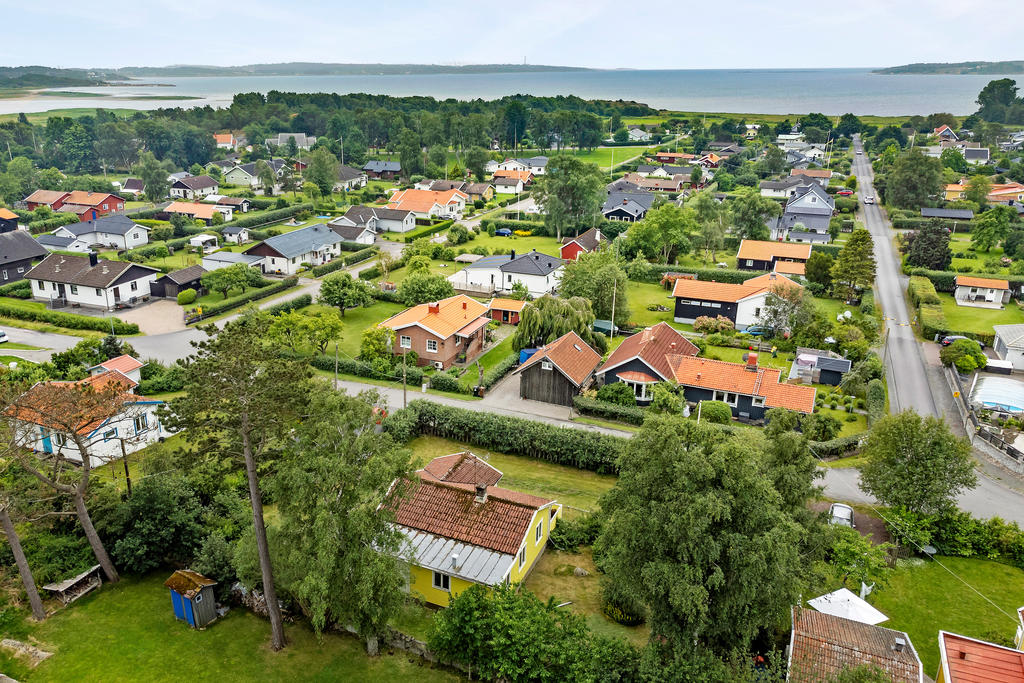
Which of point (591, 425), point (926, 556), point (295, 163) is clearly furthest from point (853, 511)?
point (295, 163)

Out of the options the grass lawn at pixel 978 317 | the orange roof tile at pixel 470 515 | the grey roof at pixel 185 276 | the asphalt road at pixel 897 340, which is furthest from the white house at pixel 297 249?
the grass lawn at pixel 978 317

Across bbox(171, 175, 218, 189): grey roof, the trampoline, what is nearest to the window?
the trampoline

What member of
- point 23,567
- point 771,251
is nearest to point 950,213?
point 771,251

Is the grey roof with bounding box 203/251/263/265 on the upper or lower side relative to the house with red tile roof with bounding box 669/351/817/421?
upper

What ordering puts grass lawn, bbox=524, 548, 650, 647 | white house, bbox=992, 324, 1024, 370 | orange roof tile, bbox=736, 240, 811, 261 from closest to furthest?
grass lawn, bbox=524, 548, 650, 647
white house, bbox=992, 324, 1024, 370
orange roof tile, bbox=736, 240, 811, 261

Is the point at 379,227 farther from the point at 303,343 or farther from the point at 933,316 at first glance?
the point at 933,316

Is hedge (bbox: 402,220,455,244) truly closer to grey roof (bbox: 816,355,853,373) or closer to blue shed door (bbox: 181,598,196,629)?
grey roof (bbox: 816,355,853,373)

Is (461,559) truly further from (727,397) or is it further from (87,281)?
(87,281)
